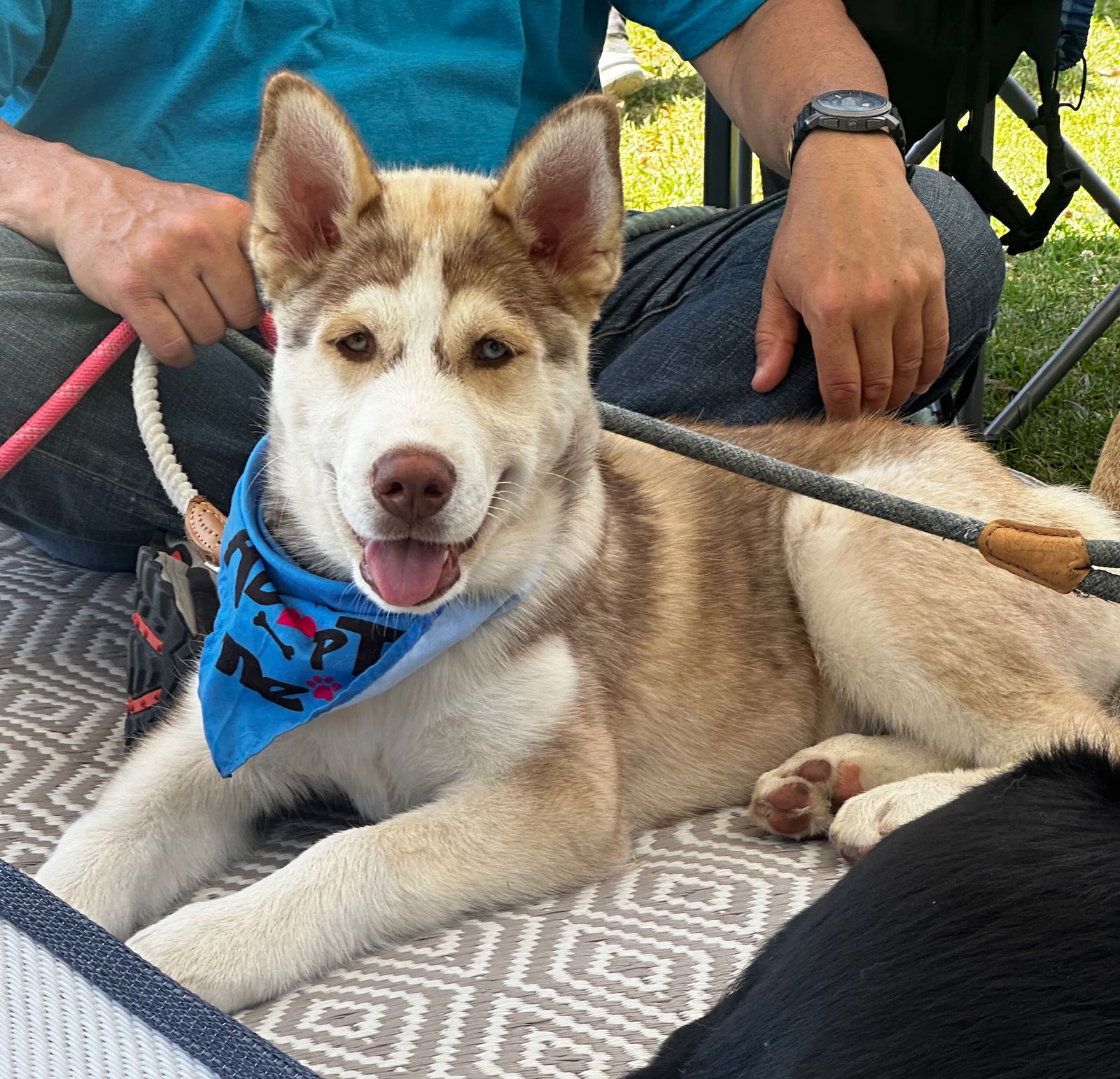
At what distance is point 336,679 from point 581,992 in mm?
626

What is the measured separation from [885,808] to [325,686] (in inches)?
38.2

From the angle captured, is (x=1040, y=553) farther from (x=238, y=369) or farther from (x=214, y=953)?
(x=238, y=369)

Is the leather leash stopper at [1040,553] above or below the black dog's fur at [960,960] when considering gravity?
below

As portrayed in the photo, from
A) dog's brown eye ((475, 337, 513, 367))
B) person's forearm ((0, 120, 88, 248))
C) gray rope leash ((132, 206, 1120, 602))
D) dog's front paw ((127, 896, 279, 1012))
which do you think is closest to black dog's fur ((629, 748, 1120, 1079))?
gray rope leash ((132, 206, 1120, 602))

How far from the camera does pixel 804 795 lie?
227cm

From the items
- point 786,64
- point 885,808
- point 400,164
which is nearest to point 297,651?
point 885,808

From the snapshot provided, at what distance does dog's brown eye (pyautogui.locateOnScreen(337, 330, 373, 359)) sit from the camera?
191 centimetres

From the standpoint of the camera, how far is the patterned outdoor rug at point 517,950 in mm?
1718

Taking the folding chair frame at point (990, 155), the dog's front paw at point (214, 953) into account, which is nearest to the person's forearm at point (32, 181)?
the dog's front paw at point (214, 953)

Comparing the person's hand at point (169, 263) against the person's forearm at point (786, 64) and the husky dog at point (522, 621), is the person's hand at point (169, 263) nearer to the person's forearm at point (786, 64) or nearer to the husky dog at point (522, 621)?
the husky dog at point (522, 621)

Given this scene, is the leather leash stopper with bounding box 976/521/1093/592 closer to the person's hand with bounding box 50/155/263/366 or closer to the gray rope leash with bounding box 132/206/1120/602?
the gray rope leash with bounding box 132/206/1120/602

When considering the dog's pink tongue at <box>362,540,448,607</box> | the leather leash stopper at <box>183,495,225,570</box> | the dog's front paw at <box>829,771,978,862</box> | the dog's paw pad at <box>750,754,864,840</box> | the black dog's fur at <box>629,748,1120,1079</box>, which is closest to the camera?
the black dog's fur at <box>629,748,1120,1079</box>

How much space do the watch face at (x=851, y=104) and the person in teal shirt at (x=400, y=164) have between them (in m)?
0.06

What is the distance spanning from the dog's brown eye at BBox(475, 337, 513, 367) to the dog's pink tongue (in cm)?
31
